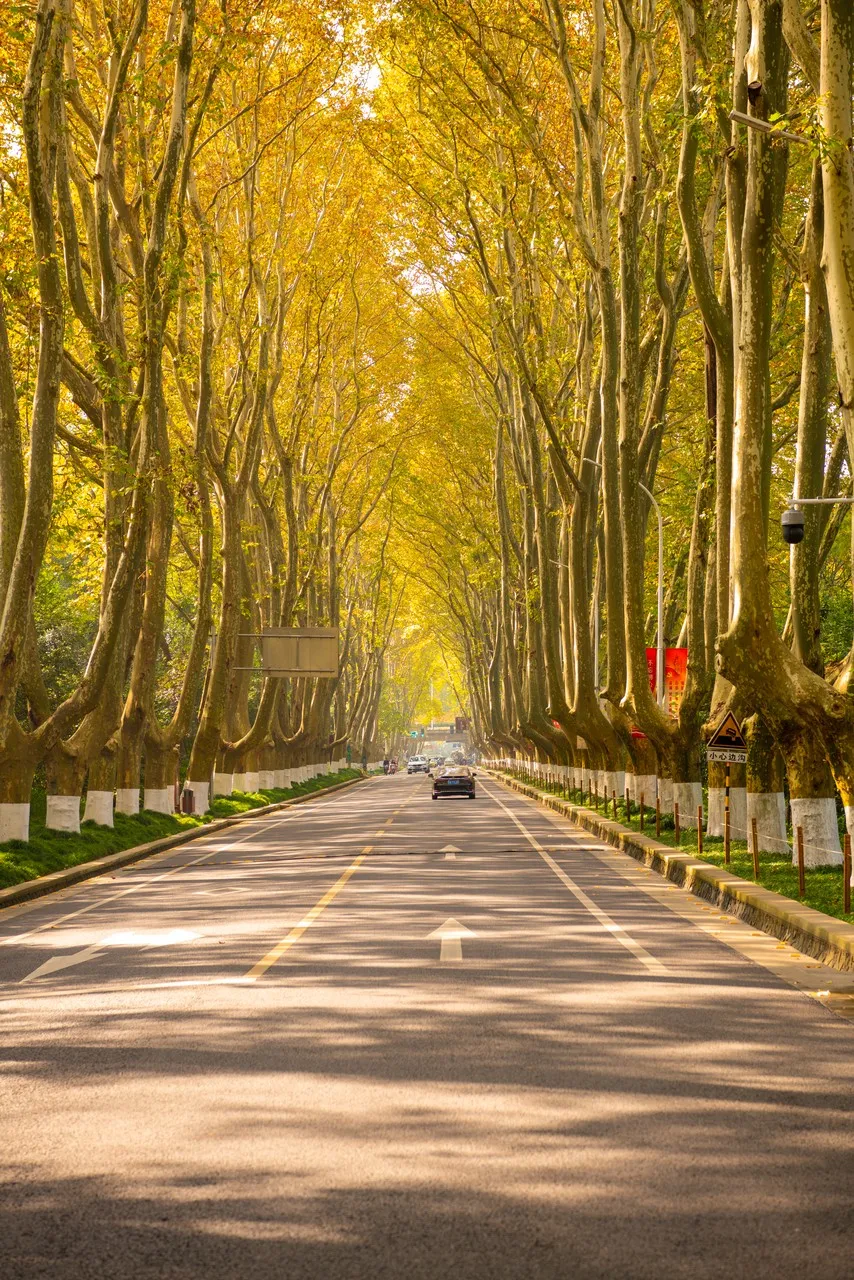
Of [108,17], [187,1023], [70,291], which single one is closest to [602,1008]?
[187,1023]

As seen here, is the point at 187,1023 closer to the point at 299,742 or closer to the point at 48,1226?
the point at 48,1226

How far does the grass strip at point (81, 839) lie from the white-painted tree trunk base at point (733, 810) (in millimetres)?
9613

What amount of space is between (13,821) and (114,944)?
28.9 ft

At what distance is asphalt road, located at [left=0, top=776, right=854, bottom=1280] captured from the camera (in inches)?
221

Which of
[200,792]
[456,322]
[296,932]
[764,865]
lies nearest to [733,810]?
[764,865]

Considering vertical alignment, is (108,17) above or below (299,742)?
above

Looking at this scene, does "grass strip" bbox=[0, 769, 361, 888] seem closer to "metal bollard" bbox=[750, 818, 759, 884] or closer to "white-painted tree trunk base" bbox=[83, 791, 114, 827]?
"white-painted tree trunk base" bbox=[83, 791, 114, 827]

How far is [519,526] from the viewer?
65500mm

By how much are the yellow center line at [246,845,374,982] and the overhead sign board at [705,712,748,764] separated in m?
5.09

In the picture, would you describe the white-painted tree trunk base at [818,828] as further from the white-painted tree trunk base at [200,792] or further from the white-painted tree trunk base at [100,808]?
the white-painted tree trunk base at [200,792]

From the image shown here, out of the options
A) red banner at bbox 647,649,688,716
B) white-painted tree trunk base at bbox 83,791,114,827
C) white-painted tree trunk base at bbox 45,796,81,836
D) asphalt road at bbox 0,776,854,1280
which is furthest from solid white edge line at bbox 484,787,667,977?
red banner at bbox 647,649,688,716

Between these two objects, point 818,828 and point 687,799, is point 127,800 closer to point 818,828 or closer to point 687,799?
point 687,799

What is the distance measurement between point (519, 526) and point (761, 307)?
46975 millimetres

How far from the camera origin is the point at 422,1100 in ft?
25.6
